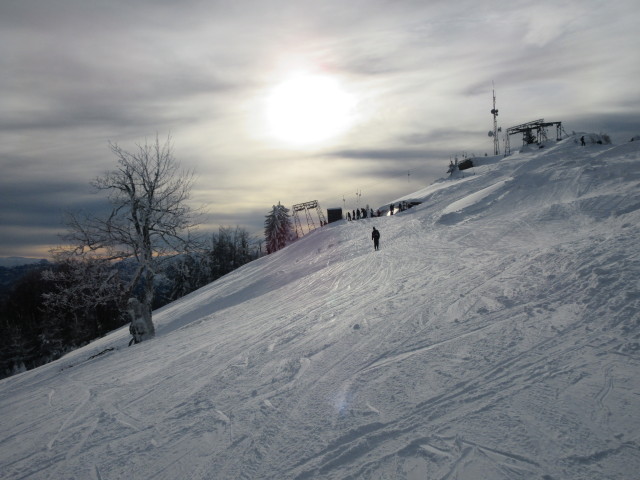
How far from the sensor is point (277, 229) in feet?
204

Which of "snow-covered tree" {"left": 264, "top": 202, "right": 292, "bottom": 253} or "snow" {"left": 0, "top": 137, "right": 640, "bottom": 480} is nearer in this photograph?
"snow" {"left": 0, "top": 137, "right": 640, "bottom": 480}

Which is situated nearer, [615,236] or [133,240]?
[615,236]

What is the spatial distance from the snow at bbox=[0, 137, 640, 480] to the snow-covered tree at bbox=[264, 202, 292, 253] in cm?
4818

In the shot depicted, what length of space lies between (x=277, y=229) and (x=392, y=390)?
5712cm

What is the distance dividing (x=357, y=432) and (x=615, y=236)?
10707mm

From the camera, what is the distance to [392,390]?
584 cm

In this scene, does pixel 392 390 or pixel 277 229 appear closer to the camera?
pixel 392 390

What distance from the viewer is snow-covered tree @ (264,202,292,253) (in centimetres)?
6219

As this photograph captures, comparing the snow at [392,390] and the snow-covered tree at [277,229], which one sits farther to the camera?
the snow-covered tree at [277,229]

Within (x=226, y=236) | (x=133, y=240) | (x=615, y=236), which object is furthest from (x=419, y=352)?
(x=226, y=236)

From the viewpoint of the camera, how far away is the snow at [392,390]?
4.40 m

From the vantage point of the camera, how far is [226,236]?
66.1 m

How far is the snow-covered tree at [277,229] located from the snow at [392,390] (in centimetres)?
4818

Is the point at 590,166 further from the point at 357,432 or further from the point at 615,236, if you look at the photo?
the point at 357,432
